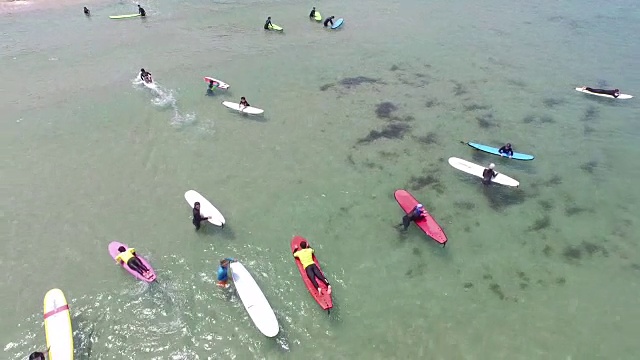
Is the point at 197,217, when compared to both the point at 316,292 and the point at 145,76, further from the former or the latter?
the point at 145,76

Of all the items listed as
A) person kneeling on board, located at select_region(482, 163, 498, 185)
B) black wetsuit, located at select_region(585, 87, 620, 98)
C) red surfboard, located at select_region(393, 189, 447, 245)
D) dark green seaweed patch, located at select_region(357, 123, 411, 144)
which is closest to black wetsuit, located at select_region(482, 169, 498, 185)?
person kneeling on board, located at select_region(482, 163, 498, 185)

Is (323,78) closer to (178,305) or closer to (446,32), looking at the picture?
(446,32)

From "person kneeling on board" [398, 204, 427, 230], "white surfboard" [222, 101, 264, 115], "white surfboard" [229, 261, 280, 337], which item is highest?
"white surfboard" [222, 101, 264, 115]

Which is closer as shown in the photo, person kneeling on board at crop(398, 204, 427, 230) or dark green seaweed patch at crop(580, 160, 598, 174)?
person kneeling on board at crop(398, 204, 427, 230)

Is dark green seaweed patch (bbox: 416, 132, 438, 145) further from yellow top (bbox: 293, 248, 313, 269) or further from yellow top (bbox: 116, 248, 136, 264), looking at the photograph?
yellow top (bbox: 116, 248, 136, 264)

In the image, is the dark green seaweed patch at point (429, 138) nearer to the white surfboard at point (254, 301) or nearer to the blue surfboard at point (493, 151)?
the blue surfboard at point (493, 151)

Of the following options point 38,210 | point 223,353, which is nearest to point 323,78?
point 38,210
